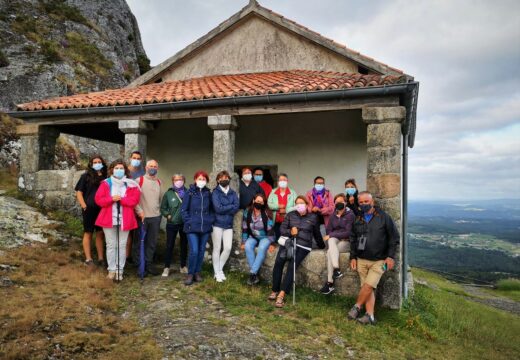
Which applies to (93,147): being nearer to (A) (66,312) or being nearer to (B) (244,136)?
(B) (244,136)

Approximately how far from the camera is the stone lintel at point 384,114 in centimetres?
562

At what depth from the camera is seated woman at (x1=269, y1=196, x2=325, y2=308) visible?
17.7 feet

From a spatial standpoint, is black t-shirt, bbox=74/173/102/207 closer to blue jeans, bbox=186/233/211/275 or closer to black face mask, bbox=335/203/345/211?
blue jeans, bbox=186/233/211/275

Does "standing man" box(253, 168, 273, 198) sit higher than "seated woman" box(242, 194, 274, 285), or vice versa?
"standing man" box(253, 168, 273, 198)

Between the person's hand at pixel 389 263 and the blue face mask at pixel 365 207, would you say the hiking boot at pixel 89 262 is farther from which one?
the person's hand at pixel 389 263

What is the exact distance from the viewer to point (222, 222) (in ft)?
19.2

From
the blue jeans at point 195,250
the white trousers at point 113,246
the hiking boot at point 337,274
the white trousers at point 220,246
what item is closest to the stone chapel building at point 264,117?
the hiking boot at point 337,274

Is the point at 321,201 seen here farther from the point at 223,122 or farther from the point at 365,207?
the point at 223,122

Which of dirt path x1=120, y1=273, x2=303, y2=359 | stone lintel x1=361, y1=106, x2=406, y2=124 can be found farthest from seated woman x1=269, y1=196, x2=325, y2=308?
stone lintel x1=361, y1=106, x2=406, y2=124

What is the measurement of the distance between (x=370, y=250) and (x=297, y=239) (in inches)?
43.7

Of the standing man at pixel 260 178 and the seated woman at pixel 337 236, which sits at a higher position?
the standing man at pixel 260 178

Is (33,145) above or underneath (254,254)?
above

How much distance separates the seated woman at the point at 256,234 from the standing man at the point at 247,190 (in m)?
0.25

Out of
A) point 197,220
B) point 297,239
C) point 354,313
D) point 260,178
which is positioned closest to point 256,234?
point 297,239
